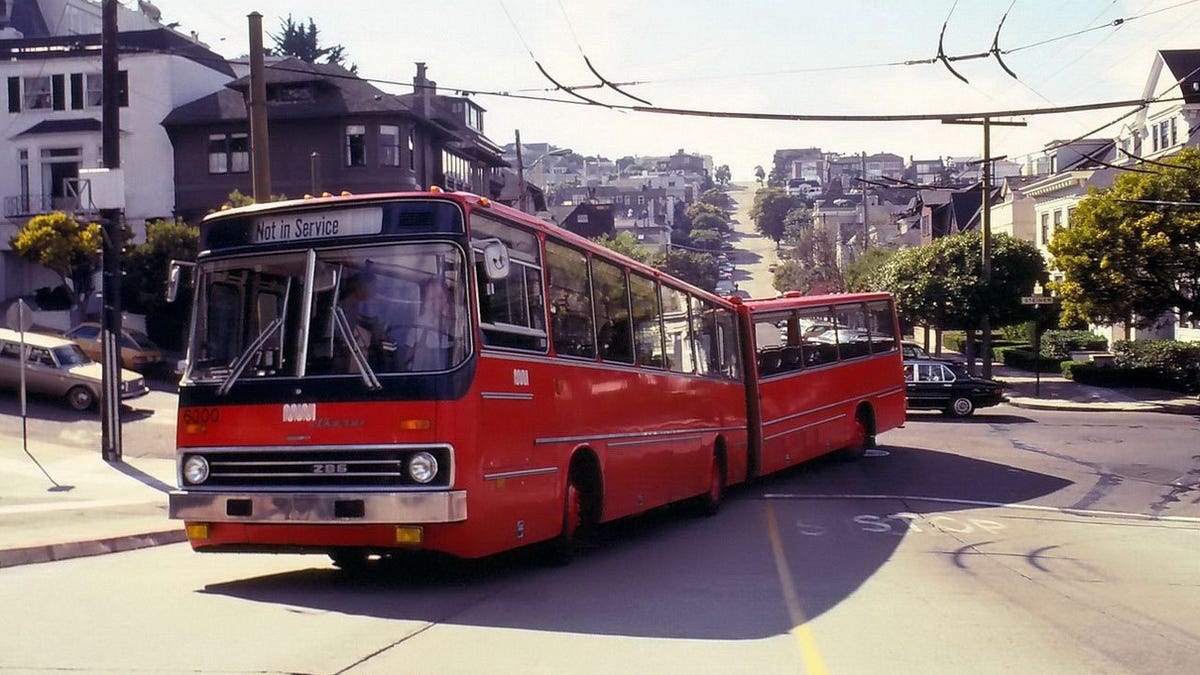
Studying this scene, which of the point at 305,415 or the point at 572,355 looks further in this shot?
the point at 572,355

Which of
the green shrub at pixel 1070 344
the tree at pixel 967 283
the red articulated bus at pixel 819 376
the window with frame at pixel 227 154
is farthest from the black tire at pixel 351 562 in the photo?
the green shrub at pixel 1070 344

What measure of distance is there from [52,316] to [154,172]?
24.7 ft

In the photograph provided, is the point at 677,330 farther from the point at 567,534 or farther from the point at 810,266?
the point at 810,266

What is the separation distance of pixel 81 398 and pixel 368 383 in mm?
23248

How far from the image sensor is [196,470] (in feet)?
32.8

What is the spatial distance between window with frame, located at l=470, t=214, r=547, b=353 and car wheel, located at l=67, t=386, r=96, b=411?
72.4 feet

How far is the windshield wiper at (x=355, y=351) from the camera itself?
949 centimetres

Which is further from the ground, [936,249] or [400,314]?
[936,249]

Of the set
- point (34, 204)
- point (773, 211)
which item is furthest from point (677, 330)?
point (773, 211)

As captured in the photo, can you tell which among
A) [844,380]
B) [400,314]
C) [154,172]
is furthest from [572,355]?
[154,172]

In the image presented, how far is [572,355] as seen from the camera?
12.0m

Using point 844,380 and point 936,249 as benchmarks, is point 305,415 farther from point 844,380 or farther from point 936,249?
point 936,249

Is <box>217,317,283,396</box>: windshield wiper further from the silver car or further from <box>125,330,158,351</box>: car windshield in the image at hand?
<box>125,330,158,351</box>: car windshield

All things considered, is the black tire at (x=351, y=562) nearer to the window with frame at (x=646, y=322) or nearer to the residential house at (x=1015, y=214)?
the window with frame at (x=646, y=322)
